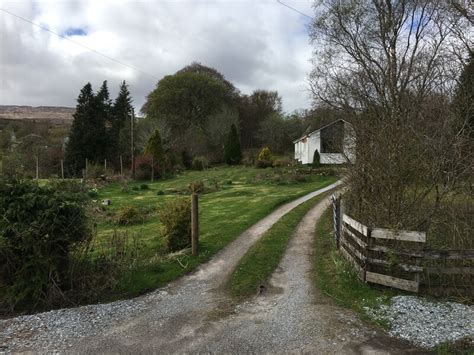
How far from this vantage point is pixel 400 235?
637 cm

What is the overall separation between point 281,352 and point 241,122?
193ft

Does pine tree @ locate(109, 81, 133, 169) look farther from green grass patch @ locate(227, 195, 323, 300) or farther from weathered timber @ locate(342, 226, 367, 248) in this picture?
weathered timber @ locate(342, 226, 367, 248)

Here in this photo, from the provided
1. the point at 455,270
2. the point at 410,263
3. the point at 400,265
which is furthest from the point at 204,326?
the point at 455,270

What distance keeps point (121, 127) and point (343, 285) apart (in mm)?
48933

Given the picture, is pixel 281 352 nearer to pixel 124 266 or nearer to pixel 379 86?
pixel 124 266

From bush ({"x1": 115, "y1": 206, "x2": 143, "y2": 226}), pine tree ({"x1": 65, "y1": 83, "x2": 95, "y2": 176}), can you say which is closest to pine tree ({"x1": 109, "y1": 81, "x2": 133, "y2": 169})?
pine tree ({"x1": 65, "y1": 83, "x2": 95, "y2": 176})

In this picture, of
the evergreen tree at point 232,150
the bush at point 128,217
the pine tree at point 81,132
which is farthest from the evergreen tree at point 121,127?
the bush at point 128,217

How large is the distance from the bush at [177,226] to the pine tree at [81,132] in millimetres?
34854

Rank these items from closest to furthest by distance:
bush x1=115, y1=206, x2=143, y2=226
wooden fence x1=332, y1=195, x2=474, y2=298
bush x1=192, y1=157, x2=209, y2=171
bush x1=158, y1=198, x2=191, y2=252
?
wooden fence x1=332, y1=195, x2=474, y2=298, bush x1=158, y1=198, x2=191, y2=252, bush x1=115, y1=206, x2=143, y2=226, bush x1=192, y1=157, x2=209, y2=171

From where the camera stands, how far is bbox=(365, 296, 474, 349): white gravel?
16.3 feet

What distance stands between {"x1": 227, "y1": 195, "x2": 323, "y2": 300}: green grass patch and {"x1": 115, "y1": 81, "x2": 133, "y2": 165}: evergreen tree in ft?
107

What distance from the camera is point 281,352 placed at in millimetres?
4719

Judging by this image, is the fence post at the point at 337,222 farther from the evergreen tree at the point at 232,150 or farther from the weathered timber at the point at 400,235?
the evergreen tree at the point at 232,150

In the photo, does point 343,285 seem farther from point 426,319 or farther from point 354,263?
point 426,319
